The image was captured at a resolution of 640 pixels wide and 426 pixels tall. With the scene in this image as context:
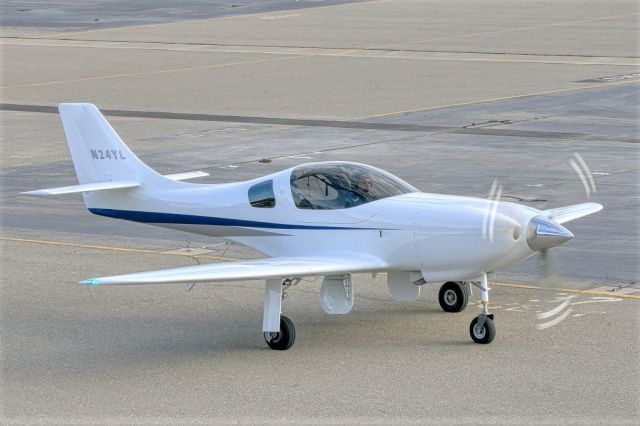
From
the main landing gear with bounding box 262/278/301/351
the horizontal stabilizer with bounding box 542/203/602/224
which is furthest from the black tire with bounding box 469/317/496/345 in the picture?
the horizontal stabilizer with bounding box 542/203/602/224

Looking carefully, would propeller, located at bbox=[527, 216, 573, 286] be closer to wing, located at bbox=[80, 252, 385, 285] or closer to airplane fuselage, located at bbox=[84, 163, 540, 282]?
airplane fuselage, located at bbox=[84, 163, 540, 282]

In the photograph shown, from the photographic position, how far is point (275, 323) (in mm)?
15266

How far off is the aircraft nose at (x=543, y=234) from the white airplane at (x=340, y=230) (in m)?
0.01

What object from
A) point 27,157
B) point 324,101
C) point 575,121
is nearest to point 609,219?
point 575,121

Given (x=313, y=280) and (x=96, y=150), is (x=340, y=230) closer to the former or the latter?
(x=313, y=280)

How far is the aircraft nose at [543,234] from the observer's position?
14.7m

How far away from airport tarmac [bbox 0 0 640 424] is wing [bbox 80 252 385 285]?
97 centimetres

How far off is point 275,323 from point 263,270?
76 cm

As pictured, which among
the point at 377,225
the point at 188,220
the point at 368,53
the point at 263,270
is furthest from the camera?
the point at 368,53

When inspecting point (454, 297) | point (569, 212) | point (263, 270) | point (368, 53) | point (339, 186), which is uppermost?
point (368, 53)

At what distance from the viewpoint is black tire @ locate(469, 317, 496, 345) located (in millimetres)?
15250

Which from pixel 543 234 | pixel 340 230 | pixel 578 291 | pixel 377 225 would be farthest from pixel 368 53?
pixel 543 234

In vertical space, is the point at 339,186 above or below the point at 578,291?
above

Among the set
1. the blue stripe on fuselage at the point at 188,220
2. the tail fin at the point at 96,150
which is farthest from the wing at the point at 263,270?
the tail fin at the point at 96,150
